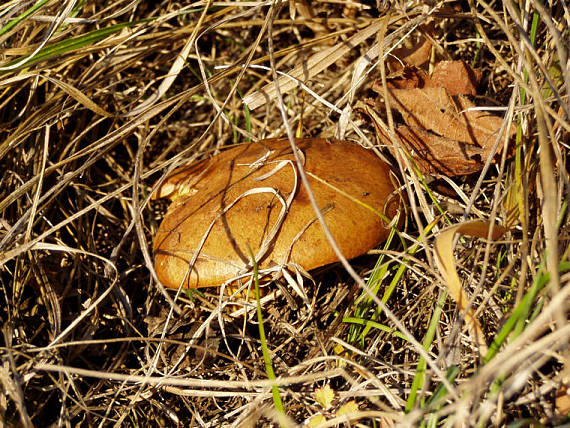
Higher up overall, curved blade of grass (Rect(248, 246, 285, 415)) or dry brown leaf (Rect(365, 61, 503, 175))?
dry brown leaf (Rect(365, 61, 503, 175))

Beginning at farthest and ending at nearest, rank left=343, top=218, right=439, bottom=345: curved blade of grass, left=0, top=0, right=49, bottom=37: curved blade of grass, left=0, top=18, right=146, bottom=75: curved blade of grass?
left=0, top=18, right=146, bottom=75: curved blade of grass → left=0, top=0, right=49, bottom=37: curved blade of grass → left=343, top=218, right=439, bottom=345: curved blade of grass

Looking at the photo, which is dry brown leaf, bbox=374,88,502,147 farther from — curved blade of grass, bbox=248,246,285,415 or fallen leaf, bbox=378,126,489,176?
curved blade of grass, bbox=248,246,285,415

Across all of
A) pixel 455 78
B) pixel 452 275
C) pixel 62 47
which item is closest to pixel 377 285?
pixel 452 275

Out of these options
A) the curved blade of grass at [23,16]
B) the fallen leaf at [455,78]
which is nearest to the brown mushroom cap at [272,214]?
the fallen leaf at [455,78]

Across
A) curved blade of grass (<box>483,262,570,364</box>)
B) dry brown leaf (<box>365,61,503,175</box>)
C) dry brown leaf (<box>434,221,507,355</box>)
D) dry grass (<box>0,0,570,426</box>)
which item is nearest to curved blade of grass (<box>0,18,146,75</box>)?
dry grass (<box>0,0,570,426</box>)

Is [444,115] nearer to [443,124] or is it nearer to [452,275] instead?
[443,124]

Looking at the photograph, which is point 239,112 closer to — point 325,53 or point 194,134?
point 194,134

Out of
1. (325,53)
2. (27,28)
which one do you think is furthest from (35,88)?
(325,53)
